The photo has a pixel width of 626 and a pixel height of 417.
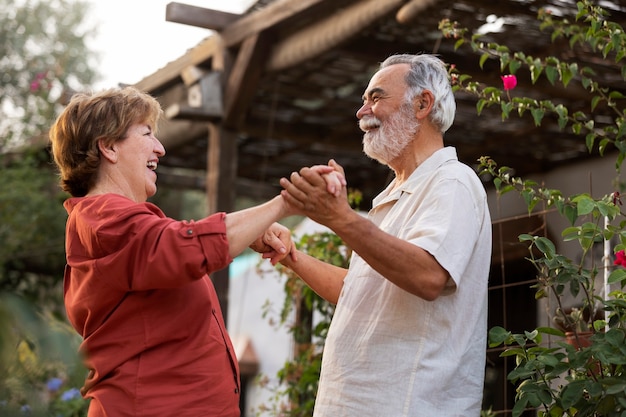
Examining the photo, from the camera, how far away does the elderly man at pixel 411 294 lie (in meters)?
2.23

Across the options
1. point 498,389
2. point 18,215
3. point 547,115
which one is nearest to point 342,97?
point 547,115

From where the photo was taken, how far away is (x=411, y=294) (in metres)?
2.38

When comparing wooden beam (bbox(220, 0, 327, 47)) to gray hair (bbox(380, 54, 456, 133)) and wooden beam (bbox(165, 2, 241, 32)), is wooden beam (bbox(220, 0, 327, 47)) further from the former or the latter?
gray hair (bbox(380, 54, 456, 133))

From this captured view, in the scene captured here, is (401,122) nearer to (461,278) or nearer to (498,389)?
(461,278)

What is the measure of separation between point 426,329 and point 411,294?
96mm

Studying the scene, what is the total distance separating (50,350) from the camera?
2.50 ft

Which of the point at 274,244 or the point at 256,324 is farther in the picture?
the point at 256,324

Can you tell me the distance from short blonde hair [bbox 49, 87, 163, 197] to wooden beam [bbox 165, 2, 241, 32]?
3813 millimetres

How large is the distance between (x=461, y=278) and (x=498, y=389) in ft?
19.6

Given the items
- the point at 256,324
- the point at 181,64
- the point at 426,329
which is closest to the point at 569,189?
the point at 181,64

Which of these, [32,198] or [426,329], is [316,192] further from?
[32,198]

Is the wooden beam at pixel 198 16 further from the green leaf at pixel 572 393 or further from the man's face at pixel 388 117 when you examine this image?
the green leaf at pixel 572 393

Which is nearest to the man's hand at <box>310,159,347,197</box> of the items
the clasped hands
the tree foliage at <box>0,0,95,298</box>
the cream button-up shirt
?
the clasped hands

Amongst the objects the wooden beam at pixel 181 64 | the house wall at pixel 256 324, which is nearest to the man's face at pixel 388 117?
the wooden beam at pixel 181 64
